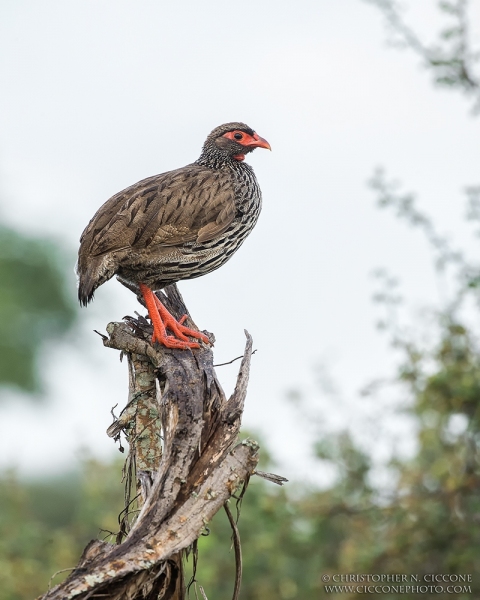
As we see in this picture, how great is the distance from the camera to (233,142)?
7.86 meters

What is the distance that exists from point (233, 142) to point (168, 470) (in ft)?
13.0

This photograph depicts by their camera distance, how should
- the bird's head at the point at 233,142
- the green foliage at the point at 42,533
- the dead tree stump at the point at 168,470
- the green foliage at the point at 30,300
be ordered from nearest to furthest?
the dead tree stump at the point at 168,470, the bird's head at the point at 233,142, the green foliage at the point at 42,533, the green foliage at the point at 30,300

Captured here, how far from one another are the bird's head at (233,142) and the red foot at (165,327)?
166cm

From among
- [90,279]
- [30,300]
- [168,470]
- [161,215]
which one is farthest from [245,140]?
[30,300]

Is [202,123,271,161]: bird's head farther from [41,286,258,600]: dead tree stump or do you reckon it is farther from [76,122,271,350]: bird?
[41,286,258,600]: dead tree stump

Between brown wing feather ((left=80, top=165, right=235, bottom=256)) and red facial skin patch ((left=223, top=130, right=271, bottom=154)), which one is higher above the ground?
red facial skin patch ((left=223, top=130, right=271, bottom=154))

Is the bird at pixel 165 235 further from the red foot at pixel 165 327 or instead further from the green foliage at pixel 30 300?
the green foliage at pixel 30 300

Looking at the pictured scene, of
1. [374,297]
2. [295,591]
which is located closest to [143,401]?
[374,297]

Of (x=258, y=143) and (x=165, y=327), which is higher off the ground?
(x=258, y=143)

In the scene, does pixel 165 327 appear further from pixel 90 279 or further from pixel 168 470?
pixel 168 470

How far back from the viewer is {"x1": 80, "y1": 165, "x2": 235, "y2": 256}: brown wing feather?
6.36 m

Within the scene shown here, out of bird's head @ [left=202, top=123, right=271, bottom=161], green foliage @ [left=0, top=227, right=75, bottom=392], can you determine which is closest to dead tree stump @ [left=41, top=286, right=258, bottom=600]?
bird's head @ [left=202, top=123, right=271, bottom=161]

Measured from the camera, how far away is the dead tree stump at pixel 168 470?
3996 mm

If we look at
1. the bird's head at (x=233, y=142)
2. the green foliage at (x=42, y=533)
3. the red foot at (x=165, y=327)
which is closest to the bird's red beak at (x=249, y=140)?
the bird's head at (x=233, y=142)
